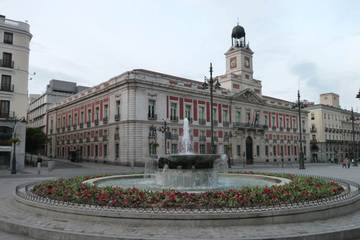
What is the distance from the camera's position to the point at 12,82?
3184cm

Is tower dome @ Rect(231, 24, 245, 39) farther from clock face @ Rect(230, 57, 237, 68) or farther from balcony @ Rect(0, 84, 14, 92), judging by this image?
balcony @ Rect(0, 84, 14, 92)

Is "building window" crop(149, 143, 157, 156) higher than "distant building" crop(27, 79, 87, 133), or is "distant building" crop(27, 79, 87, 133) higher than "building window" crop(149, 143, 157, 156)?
"distant building" crop(27, 79, 87, 133)

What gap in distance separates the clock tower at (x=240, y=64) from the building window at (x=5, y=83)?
102 feet

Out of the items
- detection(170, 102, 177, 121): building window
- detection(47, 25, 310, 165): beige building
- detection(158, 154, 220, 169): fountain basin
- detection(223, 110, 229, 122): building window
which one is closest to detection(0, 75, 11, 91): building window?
detection(47, 25, 310, 165): beige building

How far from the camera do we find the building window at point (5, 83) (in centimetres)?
3138

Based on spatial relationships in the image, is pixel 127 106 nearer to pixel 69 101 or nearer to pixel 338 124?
pixel 69 101

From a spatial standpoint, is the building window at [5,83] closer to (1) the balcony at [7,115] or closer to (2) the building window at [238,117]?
(1) the balcony at [7,115]

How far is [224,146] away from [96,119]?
1810 centimetres

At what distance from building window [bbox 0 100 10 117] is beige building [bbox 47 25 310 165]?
12.3 metres

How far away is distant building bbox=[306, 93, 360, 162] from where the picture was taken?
2889 inches

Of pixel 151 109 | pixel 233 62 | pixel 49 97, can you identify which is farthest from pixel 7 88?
pixel 233 62

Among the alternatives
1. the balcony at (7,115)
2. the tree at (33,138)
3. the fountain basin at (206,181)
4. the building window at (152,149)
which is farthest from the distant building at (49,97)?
the fountain basin at (206,181)

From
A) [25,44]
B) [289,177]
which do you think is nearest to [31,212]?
[289,177]

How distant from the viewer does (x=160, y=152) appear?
133 feet
